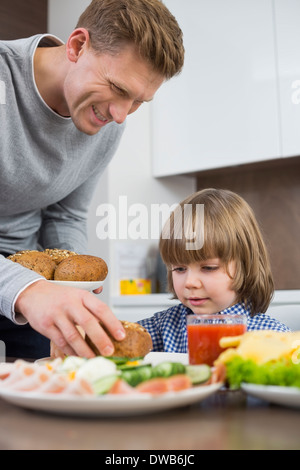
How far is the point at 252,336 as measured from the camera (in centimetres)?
68

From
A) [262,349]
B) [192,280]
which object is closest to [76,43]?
[192,280]

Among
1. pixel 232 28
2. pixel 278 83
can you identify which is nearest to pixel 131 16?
pixel 278 83

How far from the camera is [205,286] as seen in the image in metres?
1.47

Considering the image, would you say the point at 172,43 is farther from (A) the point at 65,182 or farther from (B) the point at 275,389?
(B) the point at 275,389

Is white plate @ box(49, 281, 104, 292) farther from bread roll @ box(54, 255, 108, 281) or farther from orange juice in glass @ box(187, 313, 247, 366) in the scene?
orange juice in glass @ box(187, 313, 247, 366)

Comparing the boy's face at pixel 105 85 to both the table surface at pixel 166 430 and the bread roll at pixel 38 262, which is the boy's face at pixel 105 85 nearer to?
the bread roll at pixel 38 262

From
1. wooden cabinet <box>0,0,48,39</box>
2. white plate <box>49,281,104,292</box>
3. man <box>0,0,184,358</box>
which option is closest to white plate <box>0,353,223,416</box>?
white plate <box>49,281,104,292</box>

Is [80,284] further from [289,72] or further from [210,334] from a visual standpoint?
[289,72]

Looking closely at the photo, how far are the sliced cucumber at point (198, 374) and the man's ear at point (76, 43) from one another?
96 cm

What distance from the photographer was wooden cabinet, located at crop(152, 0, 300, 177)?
2.77 m

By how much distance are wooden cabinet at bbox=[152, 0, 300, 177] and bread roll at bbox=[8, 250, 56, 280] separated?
188 centimetres

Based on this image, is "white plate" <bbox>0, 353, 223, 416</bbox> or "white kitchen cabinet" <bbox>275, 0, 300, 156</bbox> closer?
"white plate" <bbox>0, 353, 223, 416</bbox>

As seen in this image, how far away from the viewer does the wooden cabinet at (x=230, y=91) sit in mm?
2766

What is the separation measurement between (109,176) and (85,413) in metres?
2.57
